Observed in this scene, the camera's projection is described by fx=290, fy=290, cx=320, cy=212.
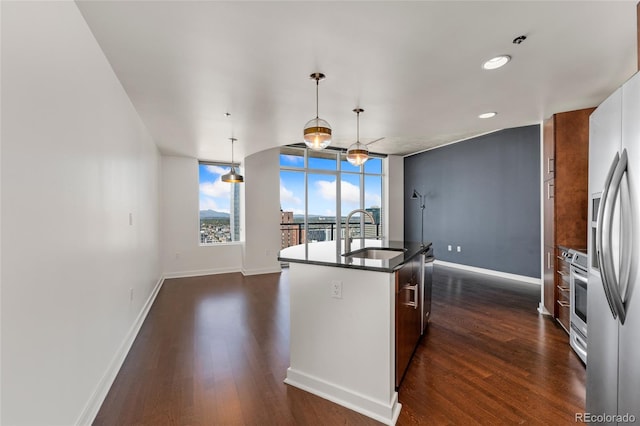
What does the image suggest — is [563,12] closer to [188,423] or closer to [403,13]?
[403,13]

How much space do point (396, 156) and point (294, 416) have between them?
7.57 m

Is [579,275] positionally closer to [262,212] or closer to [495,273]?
[495,273]

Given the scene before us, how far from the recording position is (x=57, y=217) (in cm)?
144

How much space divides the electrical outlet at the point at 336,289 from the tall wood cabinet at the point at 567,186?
273 centimetres

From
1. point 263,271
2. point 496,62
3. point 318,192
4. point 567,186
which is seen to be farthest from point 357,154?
point 263,271

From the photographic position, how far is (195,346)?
2.89 meters

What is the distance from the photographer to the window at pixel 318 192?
6922 millimetres

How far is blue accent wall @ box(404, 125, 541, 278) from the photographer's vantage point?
525 centimetres

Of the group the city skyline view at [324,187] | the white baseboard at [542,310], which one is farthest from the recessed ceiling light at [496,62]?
the city skyline view at [324,187]

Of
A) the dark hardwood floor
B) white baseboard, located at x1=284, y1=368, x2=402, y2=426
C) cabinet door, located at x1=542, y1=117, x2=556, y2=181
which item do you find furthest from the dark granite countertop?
cabinet door, located at x1=542, y1=117, x2=556, y2=181

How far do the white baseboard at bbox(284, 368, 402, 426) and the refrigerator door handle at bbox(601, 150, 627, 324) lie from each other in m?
1.29

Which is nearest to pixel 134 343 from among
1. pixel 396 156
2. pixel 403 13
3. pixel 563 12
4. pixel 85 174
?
pixel 85 174

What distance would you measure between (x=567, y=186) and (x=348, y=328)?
3.11 m

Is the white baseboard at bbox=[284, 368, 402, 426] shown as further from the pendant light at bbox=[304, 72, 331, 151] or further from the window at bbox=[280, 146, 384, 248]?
the window at bbox=[280, 146, 384, 248]
